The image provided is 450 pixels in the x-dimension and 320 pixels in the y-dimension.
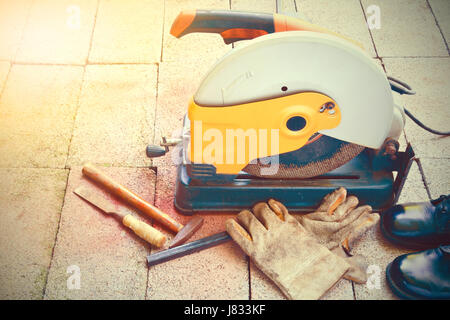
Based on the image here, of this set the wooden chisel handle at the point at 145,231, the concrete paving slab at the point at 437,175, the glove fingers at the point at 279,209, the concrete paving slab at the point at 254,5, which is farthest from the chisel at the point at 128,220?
the concrete paving slab at the point at 254,5

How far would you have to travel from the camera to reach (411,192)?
76.5 inches

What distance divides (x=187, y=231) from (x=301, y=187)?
0.47 metres

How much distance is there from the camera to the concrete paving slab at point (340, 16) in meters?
2.49

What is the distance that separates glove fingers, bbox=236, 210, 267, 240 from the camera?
1704 millimetres

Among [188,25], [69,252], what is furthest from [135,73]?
[69,252]

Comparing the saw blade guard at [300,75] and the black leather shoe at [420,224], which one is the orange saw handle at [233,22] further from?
the black leather shoe at [420,224]

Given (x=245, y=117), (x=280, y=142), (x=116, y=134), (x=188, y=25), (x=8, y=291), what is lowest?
(x=8, y=291)

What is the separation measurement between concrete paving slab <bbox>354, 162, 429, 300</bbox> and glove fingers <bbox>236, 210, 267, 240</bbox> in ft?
1.29

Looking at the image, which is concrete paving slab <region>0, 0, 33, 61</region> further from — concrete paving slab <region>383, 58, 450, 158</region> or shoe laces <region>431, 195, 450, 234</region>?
shoe laces <region>431, 195, 450, 234</region>

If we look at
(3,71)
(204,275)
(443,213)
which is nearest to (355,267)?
Result: (443,213)

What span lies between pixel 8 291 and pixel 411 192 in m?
1.65

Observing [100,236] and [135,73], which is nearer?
[100,236]

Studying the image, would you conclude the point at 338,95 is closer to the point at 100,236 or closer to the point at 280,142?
the point at 280,142

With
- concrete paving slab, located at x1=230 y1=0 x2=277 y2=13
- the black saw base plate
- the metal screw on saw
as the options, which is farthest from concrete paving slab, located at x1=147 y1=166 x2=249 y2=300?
concrete paving slab, located at x1=230 y1=0 x2=277 y2=13
